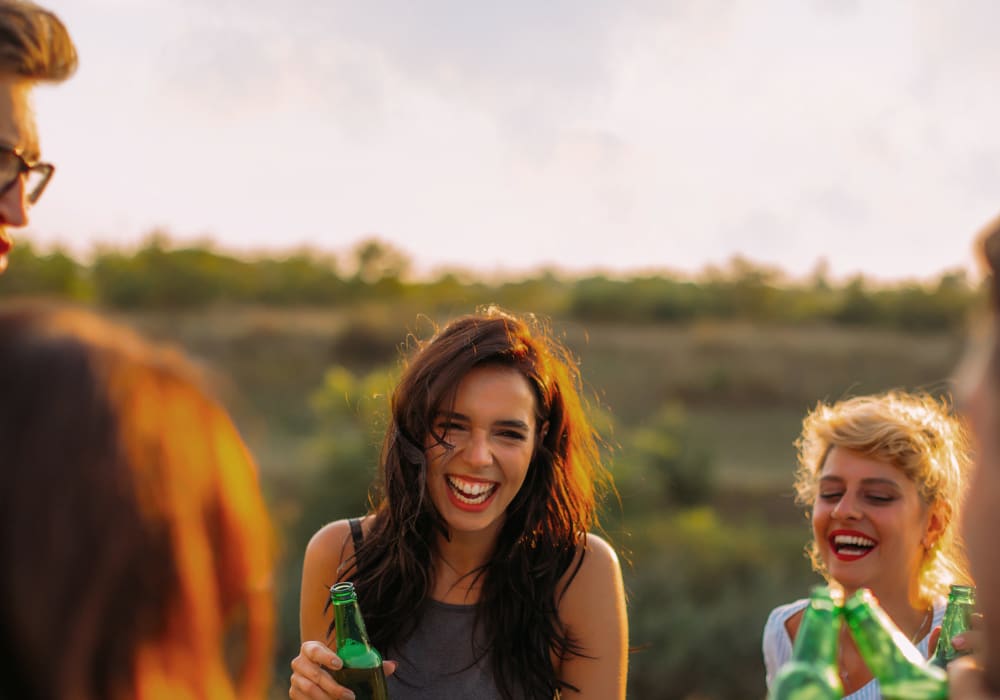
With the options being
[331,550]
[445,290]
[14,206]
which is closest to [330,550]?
[331,550]

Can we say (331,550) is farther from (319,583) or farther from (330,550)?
(319,583)

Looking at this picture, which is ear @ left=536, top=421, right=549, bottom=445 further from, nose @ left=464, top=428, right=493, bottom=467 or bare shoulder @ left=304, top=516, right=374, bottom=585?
bare shoulder @ left=304, top=516, right=374, bottom=585

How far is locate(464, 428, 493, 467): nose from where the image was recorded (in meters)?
2.65

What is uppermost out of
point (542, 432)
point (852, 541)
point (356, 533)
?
point (542, 432)

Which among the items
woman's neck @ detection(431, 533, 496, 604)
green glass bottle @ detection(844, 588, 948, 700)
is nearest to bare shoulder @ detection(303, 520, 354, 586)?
woman's neck @ detection(431, 533, 496, 604)

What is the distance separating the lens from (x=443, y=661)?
105 inches

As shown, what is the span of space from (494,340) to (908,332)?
1233 inches

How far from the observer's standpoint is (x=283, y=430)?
23.7 metres

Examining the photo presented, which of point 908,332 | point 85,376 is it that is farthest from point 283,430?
point 85,376

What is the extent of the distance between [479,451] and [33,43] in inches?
60.7

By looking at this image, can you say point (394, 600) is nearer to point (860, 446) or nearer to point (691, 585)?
point (860, 446)

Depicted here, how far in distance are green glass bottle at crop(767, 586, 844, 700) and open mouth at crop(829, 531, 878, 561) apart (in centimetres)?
153

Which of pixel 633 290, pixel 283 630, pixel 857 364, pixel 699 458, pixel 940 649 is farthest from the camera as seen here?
pixel 633 290

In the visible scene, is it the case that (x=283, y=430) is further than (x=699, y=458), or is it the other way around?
(x=283, y=430)
